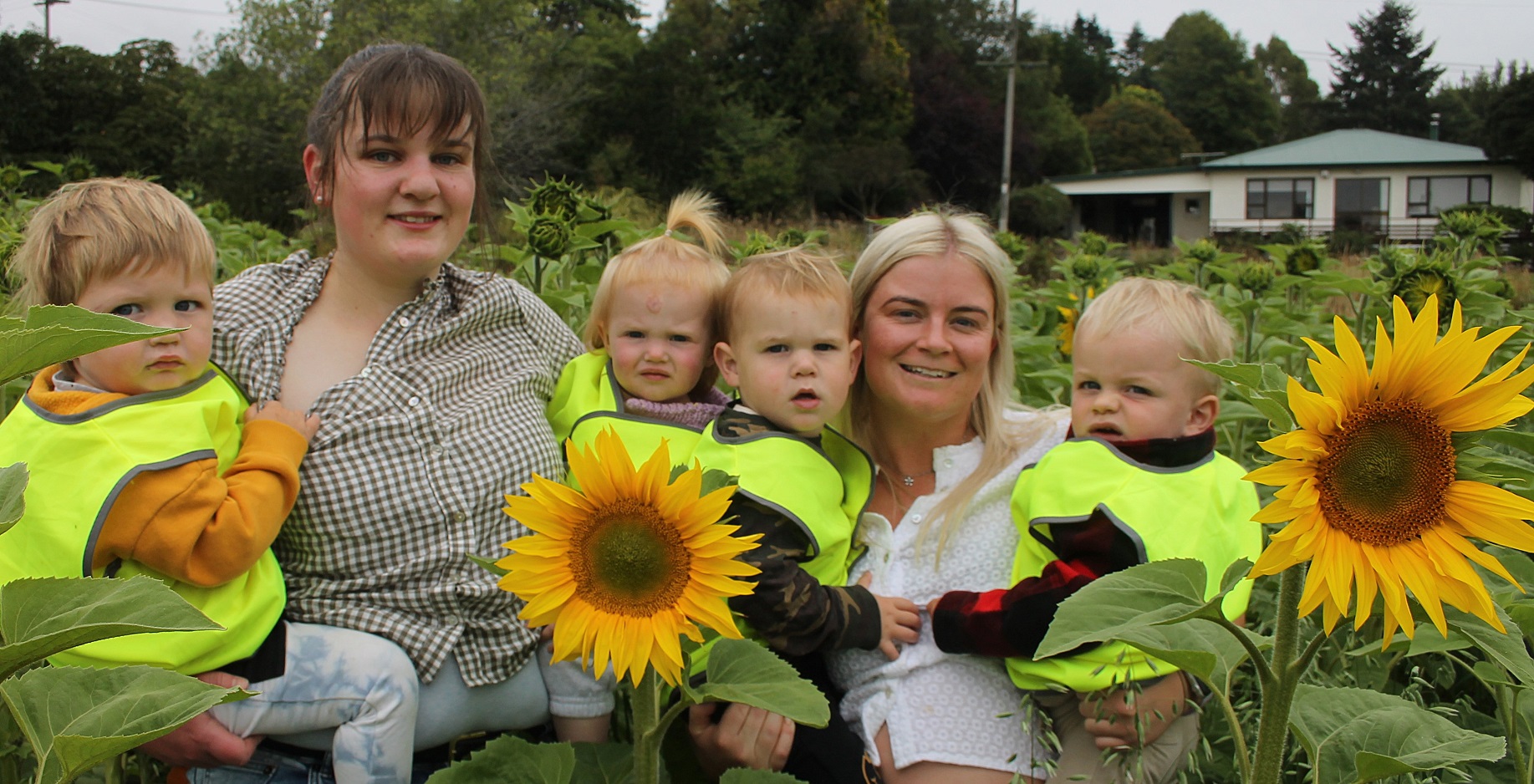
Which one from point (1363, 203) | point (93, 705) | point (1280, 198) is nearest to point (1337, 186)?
point (1363, 203)

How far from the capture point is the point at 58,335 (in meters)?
0.86

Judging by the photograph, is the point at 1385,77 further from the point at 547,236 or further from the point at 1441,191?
the point at 547,236

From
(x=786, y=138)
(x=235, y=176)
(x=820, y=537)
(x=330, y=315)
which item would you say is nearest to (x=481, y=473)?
(x=330, y=315)

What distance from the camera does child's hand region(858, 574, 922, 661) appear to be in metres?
1.83

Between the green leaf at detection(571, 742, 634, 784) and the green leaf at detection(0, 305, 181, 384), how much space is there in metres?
0.91

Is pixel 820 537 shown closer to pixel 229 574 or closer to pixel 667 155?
pixel 229 574

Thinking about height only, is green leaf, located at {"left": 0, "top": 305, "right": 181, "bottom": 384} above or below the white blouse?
above

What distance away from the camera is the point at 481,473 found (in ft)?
6.30

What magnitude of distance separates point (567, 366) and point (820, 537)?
0.69m

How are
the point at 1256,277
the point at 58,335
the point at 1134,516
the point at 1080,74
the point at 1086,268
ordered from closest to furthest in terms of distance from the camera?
the point at 58,335, the point at 1134,516, the point at 1256,277, the point at 1086,268, the point at 1080,74

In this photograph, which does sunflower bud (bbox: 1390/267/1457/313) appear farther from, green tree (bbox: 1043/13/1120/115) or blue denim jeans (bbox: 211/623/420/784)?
green tree (bbox: 1043/13/1120/115)

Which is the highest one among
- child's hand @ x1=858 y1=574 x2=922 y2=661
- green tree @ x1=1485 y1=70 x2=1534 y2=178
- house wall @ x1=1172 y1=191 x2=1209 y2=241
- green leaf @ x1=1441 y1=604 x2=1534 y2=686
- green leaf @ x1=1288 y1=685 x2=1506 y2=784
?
green tree @ x1=1485 y1=70 x2=1534 y2=178

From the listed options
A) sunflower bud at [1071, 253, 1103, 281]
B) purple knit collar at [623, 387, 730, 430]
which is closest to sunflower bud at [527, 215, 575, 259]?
purple knit collar at [623, 387, 730, 430]

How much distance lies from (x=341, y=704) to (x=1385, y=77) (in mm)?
65715
